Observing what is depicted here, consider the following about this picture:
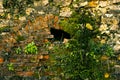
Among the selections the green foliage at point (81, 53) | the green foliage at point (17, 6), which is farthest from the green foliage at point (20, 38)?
the green foliage at point (81, 53)

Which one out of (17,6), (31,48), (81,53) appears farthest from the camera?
(17,6)

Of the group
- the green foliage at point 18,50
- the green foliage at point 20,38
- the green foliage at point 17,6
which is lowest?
the green foliage at point 18,50

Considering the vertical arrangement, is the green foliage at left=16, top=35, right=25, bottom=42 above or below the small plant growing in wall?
above

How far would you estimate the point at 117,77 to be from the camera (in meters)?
6.00

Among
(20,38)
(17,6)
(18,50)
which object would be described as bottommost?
(18,50)

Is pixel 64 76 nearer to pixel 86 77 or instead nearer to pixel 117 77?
pixel 86 77

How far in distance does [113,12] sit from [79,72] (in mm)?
1001

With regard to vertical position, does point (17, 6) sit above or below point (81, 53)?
above

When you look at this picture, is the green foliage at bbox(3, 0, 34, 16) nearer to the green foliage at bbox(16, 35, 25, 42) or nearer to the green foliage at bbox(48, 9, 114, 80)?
the green foliage at bbox(16, 35, 25, 42)

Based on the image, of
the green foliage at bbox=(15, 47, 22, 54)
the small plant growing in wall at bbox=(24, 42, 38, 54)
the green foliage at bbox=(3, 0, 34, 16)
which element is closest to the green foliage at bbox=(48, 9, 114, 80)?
the small plant growing in wall at bbox=(24, 42, 38, 54)

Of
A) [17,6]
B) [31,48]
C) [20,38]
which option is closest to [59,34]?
[31,48]

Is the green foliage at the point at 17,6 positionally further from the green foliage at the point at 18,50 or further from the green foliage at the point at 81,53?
the green foliage at the point at 81,53

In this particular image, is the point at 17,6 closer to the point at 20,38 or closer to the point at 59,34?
the point at 20,38

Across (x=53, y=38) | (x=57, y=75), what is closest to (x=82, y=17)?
(x=53, y=38)
